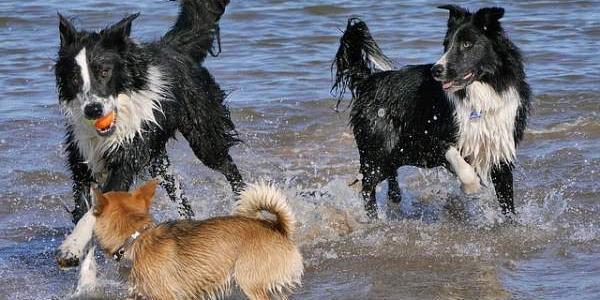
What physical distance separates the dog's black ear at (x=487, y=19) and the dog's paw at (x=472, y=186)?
41.0 inches

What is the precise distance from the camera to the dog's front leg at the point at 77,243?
6328 millimetres

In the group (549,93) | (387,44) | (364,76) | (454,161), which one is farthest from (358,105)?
(387,44)

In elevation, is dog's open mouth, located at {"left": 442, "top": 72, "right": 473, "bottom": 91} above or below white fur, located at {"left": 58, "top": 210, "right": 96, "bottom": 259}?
above

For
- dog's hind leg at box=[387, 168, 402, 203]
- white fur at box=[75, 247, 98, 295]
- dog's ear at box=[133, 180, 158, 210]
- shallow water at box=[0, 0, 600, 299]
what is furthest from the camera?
dog's hind leg at box=[387, 168, 402, 203]

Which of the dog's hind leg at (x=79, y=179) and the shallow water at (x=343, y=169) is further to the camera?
the dog's hind leg at (x=79, y=179)

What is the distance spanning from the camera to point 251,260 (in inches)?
216

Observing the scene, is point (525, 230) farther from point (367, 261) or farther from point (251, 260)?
point (251, 260)

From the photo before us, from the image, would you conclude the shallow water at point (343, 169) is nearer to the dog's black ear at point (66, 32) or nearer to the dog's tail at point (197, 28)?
the dog's tail at point (197, 28)

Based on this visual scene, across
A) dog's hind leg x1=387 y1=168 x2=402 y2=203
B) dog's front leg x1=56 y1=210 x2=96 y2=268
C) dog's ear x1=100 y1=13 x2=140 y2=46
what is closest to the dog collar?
dog's front leg x1=56 y1=210 x2=96 y2=268

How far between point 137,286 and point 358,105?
298cm

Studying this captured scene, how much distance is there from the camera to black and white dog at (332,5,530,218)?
723 cm

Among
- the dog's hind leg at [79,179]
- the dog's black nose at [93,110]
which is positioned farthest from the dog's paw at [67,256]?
the dog's black nose at [93,110]

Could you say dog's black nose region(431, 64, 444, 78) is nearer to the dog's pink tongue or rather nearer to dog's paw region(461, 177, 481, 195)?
the dog's pink tongue

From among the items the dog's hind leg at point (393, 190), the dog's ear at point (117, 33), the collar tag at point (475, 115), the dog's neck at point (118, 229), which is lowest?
the dog's hind leg at point (393, 190)
